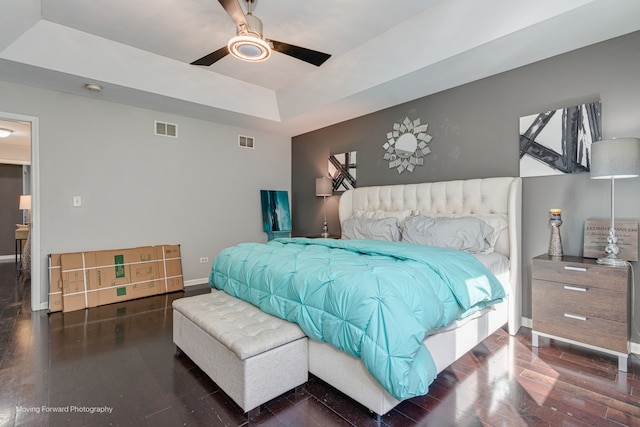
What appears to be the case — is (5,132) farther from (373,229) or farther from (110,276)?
(373,229)

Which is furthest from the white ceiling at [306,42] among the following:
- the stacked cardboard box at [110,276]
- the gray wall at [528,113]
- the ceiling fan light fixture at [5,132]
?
the ceiling fan light fixture at [5,132]

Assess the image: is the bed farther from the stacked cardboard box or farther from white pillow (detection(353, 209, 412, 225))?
the stacked cardboard box

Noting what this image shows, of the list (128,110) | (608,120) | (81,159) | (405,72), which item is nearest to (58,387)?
(81,159)

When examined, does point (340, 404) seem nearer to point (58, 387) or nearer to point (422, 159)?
point (58, 387)

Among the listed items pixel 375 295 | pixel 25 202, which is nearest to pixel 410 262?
pixel 375 295

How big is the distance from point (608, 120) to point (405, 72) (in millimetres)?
1804

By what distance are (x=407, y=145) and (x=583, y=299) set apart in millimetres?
2520

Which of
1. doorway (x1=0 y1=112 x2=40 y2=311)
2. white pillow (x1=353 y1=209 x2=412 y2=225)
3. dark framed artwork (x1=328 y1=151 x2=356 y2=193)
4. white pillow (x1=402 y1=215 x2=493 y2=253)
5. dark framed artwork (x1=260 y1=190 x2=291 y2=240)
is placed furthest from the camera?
dark framed artwork (x1=260 y1=190 x2=291 y2=240)

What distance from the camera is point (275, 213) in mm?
5594

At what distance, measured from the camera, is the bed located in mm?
1766

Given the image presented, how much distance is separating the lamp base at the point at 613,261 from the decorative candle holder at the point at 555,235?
1.01 ft

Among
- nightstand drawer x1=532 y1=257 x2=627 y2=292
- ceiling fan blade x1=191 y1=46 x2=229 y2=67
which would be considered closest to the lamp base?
nightstand drawer x1=532 y1=257 x2=627 y2=292

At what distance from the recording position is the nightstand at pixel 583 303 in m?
2.23

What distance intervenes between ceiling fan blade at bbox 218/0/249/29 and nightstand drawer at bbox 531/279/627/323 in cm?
316
